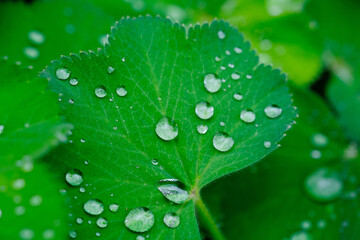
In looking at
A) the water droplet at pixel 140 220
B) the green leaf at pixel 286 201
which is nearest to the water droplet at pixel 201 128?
the water droplet at pixel 140 220

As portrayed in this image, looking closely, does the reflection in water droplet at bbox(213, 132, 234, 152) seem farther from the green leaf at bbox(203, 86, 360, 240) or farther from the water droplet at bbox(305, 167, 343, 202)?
the water droplet at bbox(305, 167, 343, 202)

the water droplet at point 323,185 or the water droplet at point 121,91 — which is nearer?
the water droplet at point 121,91

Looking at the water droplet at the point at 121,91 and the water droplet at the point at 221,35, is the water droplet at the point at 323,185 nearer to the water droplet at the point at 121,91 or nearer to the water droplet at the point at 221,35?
the water droplet at the point at 221,35

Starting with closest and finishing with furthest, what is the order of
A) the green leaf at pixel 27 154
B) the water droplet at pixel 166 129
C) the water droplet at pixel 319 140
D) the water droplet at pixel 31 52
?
the green leaf at pixel 27 154, the water droplet at pixel 166 129, the water droplet at pixel 31 52, the water droplet at pixel 319 140

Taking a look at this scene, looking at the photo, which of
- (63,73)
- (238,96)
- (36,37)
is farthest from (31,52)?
(238,96)

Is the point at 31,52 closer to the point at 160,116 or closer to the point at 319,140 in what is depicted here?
the point at 160,116

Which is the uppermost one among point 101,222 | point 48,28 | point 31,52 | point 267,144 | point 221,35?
point 48,28
